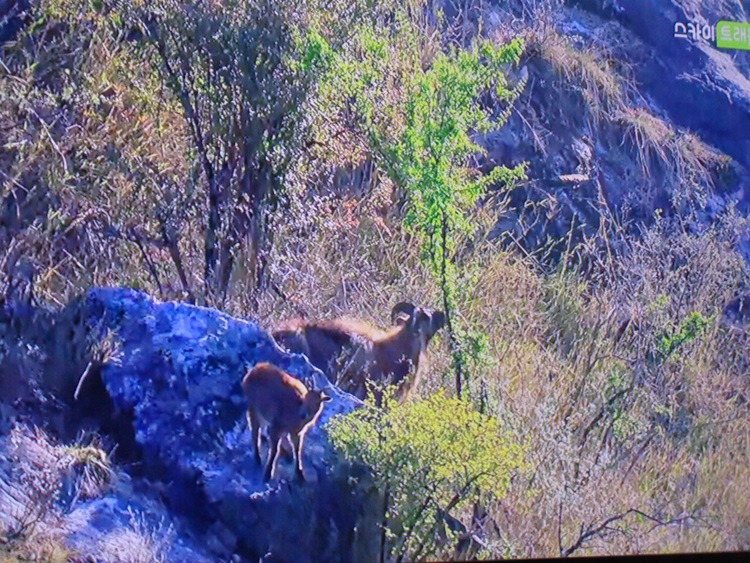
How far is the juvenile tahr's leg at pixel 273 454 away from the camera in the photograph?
288 centimetres

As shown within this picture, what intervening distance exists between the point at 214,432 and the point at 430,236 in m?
0.94

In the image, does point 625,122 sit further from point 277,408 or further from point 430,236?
point 277,408

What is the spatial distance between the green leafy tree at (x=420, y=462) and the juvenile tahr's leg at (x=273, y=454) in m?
0.17

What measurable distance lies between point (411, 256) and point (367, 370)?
0.41 metres

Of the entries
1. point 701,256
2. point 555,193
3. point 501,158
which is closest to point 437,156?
point 501,158

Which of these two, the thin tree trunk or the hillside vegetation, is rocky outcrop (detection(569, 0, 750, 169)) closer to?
the hillside vegetation

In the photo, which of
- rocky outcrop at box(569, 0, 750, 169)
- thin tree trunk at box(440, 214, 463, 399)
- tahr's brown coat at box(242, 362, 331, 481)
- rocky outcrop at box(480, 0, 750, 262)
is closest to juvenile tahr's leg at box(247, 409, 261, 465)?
tahr's brown coat at box(242, 362, 331, 481)

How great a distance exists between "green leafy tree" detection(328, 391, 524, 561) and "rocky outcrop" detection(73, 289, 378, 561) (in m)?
0.08

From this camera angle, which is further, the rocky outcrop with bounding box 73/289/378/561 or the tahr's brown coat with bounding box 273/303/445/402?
the tahr's brown coat with bounding box 273/303/445/402

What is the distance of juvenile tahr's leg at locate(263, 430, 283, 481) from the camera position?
9.44ft

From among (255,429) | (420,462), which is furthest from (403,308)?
(255,429)

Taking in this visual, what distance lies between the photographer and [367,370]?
305 cm

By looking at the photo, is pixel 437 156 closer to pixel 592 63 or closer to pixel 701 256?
pixel 592 63

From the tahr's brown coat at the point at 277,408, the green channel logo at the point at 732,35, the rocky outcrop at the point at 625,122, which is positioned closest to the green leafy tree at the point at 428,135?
the rocky outcrop at the point at 625,122
